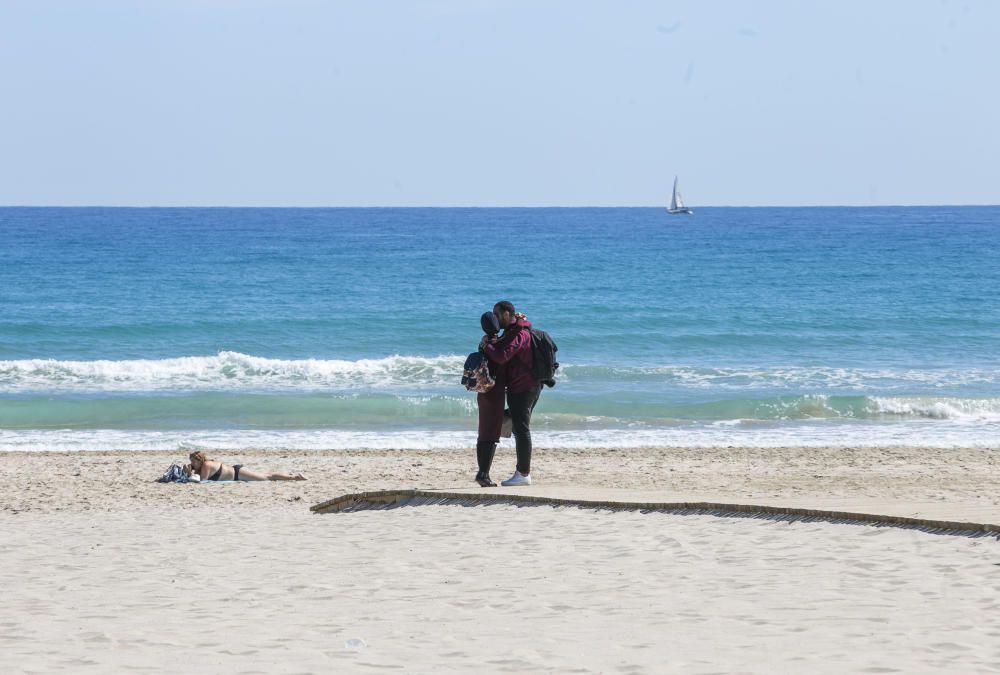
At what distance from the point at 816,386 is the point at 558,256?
47057 mm

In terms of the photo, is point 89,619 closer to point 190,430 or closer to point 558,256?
point 190,430

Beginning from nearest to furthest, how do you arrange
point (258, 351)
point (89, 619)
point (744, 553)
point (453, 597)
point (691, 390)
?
1. point (89, 619)
2. point (453, 597)
3. point (744, 553)
4. point (691, 390)
5. point (258, 351)

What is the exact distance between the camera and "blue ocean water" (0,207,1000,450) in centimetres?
2055

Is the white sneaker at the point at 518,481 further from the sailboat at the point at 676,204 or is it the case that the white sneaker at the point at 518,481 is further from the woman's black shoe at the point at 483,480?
the sailboat at the point at 676,204

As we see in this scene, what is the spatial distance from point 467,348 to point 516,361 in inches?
837

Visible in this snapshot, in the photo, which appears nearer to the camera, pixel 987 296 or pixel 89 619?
pixel 89 619

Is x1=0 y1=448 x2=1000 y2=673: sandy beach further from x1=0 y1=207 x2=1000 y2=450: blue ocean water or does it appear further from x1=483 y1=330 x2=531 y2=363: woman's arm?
x1=0 y1=207 x2=1000 y2=450: blue ocean water

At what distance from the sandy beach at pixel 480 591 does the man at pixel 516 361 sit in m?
1.02

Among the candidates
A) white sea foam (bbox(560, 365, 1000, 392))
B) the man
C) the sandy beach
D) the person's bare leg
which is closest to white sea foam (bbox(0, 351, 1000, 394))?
white sea foam (bbox(560, 365, 1000, 392))

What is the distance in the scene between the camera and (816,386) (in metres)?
24.5

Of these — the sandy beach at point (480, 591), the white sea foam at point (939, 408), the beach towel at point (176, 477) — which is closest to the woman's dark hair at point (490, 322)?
the sandy beach at point (480, 591)

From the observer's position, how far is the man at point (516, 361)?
10820 millimetres

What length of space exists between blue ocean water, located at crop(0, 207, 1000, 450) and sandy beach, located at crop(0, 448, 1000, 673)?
313 inches

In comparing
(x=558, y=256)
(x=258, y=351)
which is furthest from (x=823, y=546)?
(x=558, y=256)
